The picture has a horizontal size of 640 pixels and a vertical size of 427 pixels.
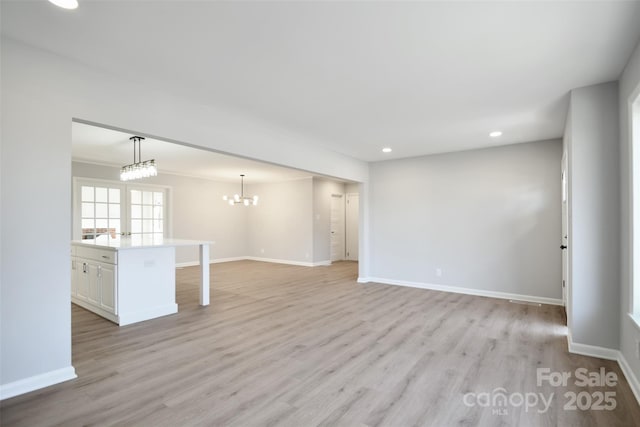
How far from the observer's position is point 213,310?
14.4ft

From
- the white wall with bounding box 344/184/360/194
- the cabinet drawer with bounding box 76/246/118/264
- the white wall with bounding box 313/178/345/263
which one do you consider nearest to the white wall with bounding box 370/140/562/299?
the white wall with bounding box 313/178/345/263

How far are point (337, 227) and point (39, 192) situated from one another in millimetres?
7834

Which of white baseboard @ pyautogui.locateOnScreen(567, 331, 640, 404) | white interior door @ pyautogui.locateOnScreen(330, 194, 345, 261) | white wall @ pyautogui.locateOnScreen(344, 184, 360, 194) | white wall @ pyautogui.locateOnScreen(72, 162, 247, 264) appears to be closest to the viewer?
white baseboard @ pyautogui.locateOnScreen(567, 331, 640, 404)

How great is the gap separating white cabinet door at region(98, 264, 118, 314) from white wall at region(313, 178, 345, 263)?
527 cm

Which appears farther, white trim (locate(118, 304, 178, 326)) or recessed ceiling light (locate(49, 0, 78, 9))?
white trim (locate(118, 304, 178, 326))

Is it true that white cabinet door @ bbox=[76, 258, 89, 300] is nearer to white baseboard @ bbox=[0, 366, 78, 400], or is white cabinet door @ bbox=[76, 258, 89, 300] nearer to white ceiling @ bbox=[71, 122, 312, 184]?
white ceiling @ bbox=[71, 122, 312, 184]

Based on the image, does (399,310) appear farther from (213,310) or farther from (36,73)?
(36,73)

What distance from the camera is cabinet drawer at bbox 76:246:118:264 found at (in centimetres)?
384

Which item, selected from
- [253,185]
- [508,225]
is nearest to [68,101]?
[508,225]

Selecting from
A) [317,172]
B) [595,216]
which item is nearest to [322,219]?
Answer: [317,172]

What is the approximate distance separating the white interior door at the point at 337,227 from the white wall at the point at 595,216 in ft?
22.3

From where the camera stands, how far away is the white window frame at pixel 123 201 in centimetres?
650

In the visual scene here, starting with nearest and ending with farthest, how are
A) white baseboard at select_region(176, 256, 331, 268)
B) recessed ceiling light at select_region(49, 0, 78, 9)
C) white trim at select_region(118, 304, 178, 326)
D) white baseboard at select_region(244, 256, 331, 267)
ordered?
recessed ceiling light at select_region(49, 0, 78, 9) < white trim at select_region(118, 304, 178, 326) < white baseboard at select_region(176, 256, 331, 268) < white baseboard at select_region(244, 256, 331, 267)

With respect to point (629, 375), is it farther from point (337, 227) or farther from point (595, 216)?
point (337, 227)
